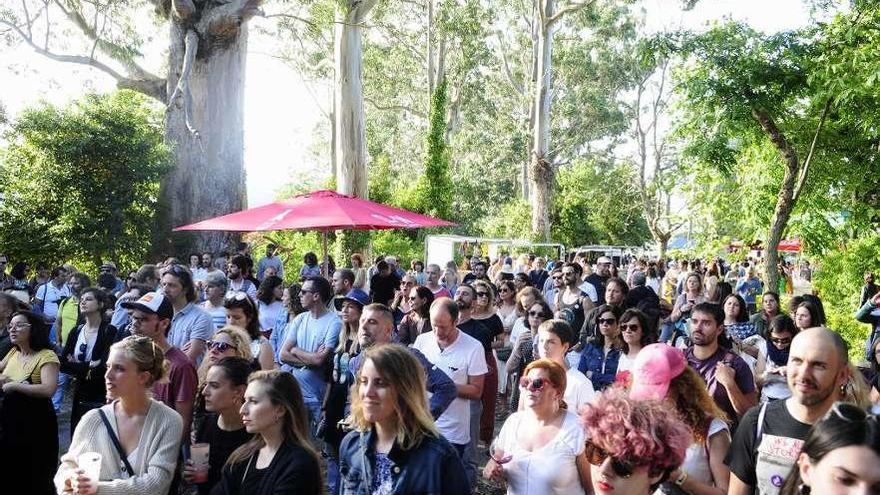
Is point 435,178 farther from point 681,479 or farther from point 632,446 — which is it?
point 632,446

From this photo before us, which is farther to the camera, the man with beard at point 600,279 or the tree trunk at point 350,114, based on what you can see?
the tree trunk at point 350,114

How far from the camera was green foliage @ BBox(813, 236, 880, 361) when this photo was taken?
461 inches

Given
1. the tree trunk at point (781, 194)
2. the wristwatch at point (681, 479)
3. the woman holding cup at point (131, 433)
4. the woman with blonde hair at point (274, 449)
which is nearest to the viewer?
the wristwatch at point (681, 479)

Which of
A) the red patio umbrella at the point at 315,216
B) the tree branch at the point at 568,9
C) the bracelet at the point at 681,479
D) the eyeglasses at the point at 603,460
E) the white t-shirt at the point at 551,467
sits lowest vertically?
the white t-shirt at the point at 551,467

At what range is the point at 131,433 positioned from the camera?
12.0ft

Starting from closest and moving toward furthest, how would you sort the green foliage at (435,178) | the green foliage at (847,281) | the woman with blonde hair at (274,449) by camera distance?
the woman with blonde hair at (274,449) < the green foliage at (847,281) < the green foliage at (435,178)

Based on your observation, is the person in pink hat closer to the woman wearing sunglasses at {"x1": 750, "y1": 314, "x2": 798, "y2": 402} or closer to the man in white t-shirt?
the man in white t-shirt

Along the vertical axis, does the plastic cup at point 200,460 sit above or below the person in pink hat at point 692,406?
below

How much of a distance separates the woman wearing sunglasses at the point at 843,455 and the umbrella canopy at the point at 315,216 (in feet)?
26.8

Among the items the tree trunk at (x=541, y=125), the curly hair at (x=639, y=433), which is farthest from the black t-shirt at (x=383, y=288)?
the tree trunk at (x=541, y=125)

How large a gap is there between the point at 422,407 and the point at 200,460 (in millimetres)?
1232

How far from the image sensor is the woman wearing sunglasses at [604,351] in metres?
5.71

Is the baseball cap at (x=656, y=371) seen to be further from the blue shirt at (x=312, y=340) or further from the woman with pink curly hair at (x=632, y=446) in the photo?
the blue shirt at (x=312, y=340)

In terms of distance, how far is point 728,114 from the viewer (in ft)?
34.0
